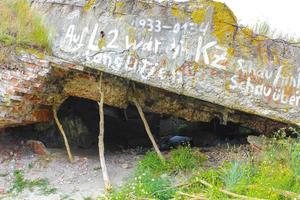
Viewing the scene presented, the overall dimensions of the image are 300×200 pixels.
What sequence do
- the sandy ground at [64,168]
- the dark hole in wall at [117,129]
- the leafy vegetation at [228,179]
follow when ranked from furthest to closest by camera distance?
the dark hole in wall at [117,129], the sandy ground at [64,168], the leafy vegetation at [228,179]

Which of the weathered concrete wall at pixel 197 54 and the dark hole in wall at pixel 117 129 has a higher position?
the weathered concrete wall at pixel 197 54

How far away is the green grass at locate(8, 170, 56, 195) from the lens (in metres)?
5.74

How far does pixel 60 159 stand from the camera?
669cm

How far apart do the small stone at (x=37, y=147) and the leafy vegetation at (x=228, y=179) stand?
5.82 ft

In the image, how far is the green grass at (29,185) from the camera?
226 inches

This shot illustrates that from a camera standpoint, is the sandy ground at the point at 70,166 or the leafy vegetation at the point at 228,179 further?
the sandy ground at the point at 70,166

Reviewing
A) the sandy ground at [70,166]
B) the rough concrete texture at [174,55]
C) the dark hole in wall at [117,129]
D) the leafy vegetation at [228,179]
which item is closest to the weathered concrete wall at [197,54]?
the rough concrete texture at [174,55]

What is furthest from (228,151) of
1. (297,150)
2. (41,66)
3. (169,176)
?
(41,66)

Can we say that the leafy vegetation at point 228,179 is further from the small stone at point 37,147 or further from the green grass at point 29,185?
the small stone at point 37,147

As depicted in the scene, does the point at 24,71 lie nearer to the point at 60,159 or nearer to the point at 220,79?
the point at 60,159

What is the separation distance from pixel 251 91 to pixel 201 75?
2.08 feet

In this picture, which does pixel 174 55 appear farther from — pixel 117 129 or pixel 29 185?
pixel 117 129

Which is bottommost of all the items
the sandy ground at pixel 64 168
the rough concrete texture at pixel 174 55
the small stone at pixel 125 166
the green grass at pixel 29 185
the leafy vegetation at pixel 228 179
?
the green grass at pixel 29 185

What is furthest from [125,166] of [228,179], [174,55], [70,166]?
[228,179]
